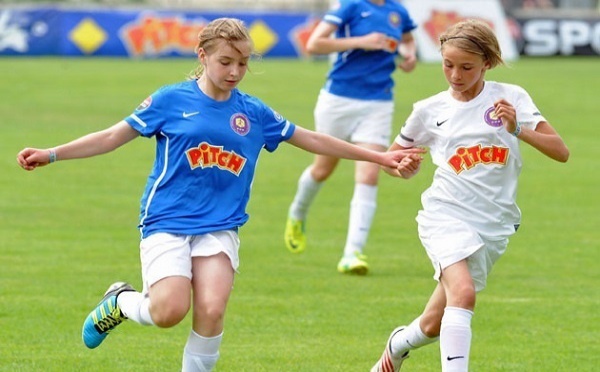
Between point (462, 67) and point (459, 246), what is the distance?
0.88 m

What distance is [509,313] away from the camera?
30.2 feet

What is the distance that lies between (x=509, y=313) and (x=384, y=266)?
79.4 inches

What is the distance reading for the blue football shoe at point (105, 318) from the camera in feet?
23.0

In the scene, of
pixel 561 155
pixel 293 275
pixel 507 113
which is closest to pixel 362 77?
pixel 293 275

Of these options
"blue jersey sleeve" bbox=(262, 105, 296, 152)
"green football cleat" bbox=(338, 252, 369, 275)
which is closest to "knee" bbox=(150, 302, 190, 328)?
"blue jersey sleeve" bbox=(262, 105, 296, 152)

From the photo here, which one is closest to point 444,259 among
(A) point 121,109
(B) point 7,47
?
(A) point 121,109

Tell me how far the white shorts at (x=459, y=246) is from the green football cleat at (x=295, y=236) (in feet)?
15.8

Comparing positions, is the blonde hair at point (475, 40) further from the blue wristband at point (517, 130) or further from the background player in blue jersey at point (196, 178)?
the background player in blue jersey at point (196, 178)

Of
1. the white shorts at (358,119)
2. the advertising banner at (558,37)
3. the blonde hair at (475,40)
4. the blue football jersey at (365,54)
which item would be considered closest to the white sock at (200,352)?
the blonde hair at (475,40)

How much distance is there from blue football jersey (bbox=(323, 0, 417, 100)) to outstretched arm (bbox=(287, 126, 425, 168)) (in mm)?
4073

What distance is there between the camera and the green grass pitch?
7953 millimetres

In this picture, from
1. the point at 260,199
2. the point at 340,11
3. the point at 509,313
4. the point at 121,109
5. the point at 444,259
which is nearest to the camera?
the point at 444,259

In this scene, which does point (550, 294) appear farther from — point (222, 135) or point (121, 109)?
point (121, 109)

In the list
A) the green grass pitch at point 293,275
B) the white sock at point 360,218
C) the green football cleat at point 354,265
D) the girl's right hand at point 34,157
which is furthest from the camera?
the white sock at point 360,218
